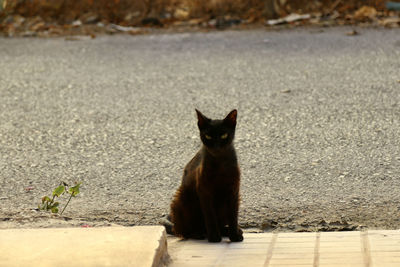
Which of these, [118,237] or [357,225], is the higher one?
[118,237]

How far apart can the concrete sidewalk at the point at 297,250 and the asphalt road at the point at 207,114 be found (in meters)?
0.45

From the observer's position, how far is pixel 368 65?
796cm

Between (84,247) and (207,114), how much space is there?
11.2ft

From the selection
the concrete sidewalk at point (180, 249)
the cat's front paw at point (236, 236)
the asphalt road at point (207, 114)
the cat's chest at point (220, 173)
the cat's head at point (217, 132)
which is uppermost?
the cat's head at point (217, 132)

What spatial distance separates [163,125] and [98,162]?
1007 millimetres

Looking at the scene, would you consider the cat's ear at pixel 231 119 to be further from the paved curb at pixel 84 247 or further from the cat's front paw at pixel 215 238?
the paved curb at pixel 84 247

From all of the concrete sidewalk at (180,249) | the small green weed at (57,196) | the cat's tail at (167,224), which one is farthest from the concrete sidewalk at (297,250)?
the small green weed at (57,196)

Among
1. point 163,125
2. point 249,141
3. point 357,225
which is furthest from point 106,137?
point 357,225

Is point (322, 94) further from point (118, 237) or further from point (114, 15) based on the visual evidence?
point (114, 15)

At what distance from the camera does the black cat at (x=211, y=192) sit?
3646mm

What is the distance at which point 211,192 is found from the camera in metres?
3.64

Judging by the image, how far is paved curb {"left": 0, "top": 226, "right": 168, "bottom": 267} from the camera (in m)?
3.08

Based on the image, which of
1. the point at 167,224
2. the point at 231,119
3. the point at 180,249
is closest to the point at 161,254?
the point at 180,249

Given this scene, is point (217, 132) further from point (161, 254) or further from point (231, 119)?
point (161, 254)
